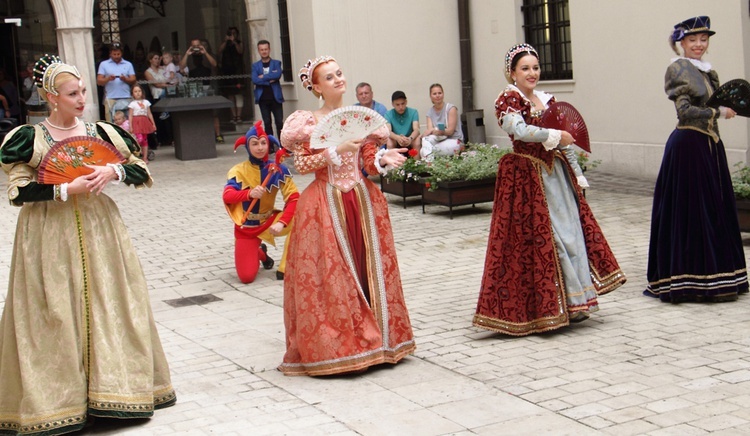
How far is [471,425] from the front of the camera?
4918 millimetres

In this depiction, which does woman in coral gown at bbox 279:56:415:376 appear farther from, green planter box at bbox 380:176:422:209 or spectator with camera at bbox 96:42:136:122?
spectator with camera at bbox 96:42:136:122

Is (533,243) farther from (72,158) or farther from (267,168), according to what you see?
(267,168)

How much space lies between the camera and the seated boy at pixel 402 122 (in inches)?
544

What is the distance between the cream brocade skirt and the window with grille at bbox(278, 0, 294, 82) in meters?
14.2

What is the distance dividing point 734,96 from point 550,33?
8443mm

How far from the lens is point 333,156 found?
5.92 meters

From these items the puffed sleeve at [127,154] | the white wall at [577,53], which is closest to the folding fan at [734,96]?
the puffed sleeve at [127,154]

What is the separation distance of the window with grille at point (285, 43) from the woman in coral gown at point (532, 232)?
12.9 meters

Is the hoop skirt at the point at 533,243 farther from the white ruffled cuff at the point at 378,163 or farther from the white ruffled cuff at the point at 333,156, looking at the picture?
the white ruffled cuff at the point at 333,156

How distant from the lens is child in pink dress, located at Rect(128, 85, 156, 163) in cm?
1838

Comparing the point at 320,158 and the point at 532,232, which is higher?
the point at 320,158

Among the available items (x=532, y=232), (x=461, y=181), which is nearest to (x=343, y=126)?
→ (x=532, y=232)

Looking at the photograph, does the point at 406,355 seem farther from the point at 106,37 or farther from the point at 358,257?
the point at 106,37

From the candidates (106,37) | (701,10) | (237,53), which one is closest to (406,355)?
(701,10)
